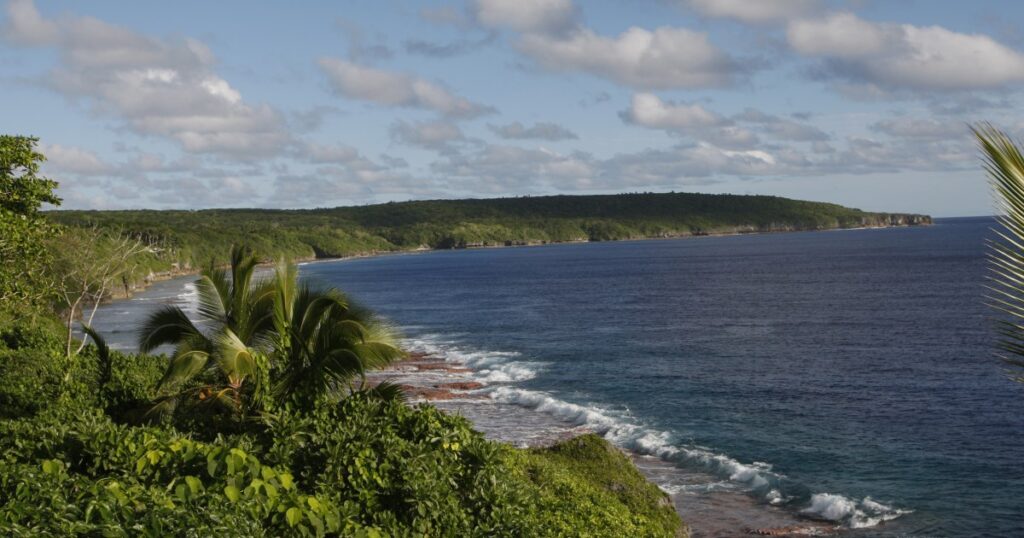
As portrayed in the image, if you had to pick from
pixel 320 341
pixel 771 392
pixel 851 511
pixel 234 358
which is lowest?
pixel 851 511

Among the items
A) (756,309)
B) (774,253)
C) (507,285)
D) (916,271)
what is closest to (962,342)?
(756,309)

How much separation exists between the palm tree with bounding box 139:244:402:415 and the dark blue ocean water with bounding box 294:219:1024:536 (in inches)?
503

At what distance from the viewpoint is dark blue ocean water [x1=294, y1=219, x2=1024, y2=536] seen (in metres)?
26.2

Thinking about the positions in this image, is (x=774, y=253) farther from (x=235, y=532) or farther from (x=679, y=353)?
(x=235, y=532)

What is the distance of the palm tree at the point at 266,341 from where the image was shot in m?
12.2

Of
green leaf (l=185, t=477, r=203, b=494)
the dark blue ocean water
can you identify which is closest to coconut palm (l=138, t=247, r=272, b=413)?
green leaf (l=185, t=477, r=203, b=494)

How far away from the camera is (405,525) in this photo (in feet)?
27.8

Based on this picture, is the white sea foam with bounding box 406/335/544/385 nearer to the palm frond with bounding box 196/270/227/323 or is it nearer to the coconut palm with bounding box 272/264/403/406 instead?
the palm frond with bounding box 196/270/227/323

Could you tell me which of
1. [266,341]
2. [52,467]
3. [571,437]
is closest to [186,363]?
[266,341]

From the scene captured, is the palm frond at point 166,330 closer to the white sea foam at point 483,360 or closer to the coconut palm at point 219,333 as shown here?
the coconut palm at point 219,333

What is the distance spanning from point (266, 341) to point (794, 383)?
3320 cm

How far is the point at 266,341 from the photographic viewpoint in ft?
46.9

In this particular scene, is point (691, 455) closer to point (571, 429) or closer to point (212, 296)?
point (571, 429)

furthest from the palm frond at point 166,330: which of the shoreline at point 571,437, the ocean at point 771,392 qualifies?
the ocean at point 771,392
